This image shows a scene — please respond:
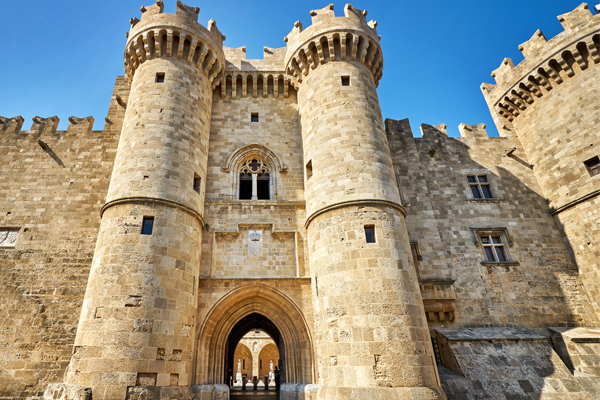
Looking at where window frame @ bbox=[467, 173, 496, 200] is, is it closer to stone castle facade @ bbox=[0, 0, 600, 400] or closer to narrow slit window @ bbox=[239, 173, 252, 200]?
stone castle facade @ bbox=[0, 0, 600, 400]

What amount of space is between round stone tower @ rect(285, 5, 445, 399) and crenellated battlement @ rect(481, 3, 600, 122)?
6226mm

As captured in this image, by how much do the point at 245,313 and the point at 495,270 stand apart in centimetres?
830

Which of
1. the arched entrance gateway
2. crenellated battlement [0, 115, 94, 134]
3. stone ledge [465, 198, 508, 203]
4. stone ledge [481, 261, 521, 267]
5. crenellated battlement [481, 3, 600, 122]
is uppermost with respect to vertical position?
crenellated battlement [481, 3, 600, 122]

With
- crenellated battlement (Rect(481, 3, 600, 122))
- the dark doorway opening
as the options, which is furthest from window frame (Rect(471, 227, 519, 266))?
the dark doorway opening

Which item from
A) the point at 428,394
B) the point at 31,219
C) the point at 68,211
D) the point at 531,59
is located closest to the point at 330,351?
the point at 428,394

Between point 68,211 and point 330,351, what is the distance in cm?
973

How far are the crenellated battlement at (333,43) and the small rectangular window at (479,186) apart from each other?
5.70m

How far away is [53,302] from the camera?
10.3m

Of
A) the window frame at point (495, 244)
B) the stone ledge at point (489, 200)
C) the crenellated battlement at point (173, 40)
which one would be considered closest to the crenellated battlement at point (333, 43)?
the crenellated battlement at point (173, 40)

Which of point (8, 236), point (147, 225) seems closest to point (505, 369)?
point (147, 225)

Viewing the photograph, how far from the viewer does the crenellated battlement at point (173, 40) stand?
40.0 ft

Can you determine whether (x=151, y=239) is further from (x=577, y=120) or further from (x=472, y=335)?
(x=577, y=120)

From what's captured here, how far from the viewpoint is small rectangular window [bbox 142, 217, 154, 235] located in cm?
906

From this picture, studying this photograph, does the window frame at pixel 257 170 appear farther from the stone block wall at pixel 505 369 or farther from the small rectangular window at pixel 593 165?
the small rectangular window at pixel 593 165
